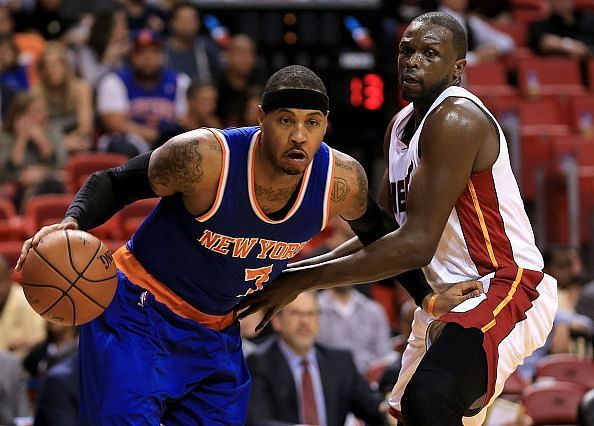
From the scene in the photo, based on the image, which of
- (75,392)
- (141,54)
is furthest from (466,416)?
(141,54)

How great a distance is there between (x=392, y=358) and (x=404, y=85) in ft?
11.7

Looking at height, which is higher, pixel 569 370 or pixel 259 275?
pixel 259 275

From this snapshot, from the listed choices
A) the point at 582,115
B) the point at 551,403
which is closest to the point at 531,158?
the point at 582,115

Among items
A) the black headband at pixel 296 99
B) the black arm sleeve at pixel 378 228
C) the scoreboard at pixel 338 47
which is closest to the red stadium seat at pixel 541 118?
the scoreboard at pixel 338 47

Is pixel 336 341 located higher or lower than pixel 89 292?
lower

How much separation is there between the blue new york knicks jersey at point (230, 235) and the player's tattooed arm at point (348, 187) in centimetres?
4

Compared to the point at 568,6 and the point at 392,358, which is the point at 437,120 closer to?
the point at 392,358

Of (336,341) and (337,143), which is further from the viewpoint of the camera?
(337,143)

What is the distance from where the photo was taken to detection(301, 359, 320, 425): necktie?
23.4 feet

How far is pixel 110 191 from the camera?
4723 millimetres

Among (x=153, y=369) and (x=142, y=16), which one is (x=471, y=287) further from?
(x=142, y=16)

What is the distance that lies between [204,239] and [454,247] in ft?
3.21

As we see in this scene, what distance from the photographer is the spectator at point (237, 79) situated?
10.9 metres

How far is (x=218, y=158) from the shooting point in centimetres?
459
